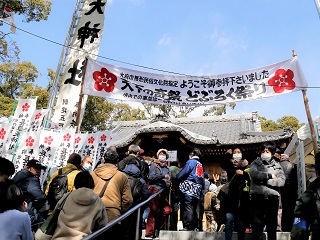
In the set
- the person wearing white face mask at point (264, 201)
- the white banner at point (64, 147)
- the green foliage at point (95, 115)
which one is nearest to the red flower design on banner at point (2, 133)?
the white banner at point (64, 147)

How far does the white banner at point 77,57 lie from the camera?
33.0 ft

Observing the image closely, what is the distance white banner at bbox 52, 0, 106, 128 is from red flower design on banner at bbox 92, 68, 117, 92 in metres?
1.12

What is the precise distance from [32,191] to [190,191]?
2.66 meters

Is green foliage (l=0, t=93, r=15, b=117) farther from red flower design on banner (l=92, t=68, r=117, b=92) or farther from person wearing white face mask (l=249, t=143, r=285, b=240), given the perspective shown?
person wearing white face mask (l=249, t=143, r=285, b=240)

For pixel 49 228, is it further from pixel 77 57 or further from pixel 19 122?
pixel 77 57

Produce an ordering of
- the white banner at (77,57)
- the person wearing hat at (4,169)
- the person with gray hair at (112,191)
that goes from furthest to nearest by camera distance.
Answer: the white banner at (77,57) → the person with gray hair at (112,191) → the person wearing hat at (4,169)

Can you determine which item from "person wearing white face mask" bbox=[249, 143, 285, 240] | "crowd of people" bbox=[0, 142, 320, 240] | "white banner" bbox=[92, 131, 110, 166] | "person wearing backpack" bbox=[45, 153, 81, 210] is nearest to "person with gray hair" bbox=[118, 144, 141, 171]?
"crowd of people" bbox=[0, 142, 320, 240]

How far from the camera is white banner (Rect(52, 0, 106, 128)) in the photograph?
10.1 meters

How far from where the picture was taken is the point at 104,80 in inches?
374

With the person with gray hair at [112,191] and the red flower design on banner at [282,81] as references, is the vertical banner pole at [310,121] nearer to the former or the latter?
the red flower design on banner at [282,81]

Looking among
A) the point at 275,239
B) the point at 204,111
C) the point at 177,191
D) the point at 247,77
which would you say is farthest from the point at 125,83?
the point at 204,111

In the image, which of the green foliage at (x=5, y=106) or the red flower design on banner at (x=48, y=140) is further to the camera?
the green foliage at (x=5, y=106)

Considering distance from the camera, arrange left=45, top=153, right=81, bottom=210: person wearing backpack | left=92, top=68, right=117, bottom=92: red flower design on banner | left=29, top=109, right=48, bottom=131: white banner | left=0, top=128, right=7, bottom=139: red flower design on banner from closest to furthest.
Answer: left=45, top=153, right=81, bottom=210: person wearing backpack, left=0, top=128, right=7, bottom=139: red flower design on banner, left=29, top=109, right=48, bottom=131: white banner, left=92, top=68, right=117, bottom=92: red flower design on banner

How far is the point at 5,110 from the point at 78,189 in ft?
69.4
